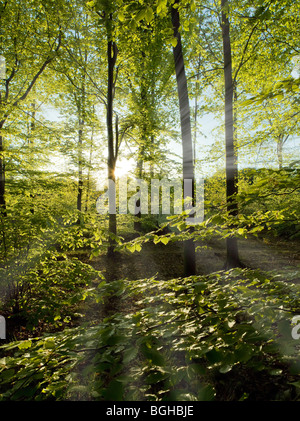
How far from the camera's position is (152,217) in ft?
38.9

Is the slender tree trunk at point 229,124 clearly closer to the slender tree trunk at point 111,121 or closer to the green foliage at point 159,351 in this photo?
the slender tree trunk at point 111,121

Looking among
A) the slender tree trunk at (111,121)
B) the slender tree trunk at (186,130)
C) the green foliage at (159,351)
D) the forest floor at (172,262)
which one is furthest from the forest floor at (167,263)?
the green foliage at (159,351)

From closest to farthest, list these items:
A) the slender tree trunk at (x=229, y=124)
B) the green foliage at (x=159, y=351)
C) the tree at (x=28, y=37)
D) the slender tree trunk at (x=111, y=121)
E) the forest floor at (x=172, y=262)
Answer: the green foliage at (x=159, y=351) < the slender tree trunk at (x=229, y=124) < the tree at (x=28, y=37) < the forest floor at (x=172, y=262) < the slender tree trunk at (x=111, y=121)

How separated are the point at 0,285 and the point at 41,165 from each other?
723 centimetres

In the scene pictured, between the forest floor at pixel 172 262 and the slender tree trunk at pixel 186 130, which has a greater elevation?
the slender tree trunk at pixel 186 130

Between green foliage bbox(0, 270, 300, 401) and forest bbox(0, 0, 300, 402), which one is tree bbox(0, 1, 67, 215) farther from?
green foliage bbox(0, 270, 300, 401)

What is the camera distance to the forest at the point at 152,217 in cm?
124

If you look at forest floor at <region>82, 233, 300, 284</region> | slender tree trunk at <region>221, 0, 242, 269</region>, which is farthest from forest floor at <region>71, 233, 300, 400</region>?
slender tree trunk at <region>221, 0, 242, 269</region>

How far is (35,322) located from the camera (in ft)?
9.98

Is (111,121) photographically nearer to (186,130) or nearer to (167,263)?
(186,130)

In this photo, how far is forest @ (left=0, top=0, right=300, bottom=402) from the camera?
4.06 ft
